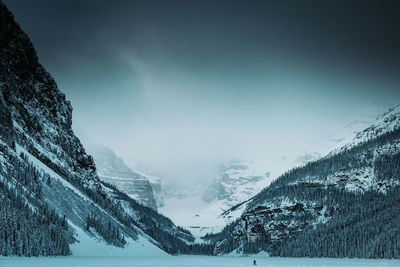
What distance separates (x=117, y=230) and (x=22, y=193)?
2570 inches

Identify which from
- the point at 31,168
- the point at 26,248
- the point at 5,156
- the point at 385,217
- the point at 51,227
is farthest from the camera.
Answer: the point at 385,217

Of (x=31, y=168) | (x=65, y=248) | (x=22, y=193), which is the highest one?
(x=31, y=168)

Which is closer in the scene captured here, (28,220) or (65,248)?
(28,220)

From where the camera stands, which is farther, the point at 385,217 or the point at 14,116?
the point at 14,116

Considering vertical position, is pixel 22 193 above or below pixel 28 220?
above

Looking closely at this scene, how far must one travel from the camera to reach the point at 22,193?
14175cm

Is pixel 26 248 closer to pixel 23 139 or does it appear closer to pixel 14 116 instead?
pixel 23 139

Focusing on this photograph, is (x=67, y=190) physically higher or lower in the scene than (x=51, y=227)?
higher

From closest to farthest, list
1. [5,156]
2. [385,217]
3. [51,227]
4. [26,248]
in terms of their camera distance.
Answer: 1. [26,248]
2. [51,227]
3. [5,156]
4. [385,217]

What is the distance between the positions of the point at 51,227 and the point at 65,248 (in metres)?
8.32

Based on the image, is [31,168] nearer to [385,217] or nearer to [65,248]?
[65,248]

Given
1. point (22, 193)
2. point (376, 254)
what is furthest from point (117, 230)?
point (376, 254)

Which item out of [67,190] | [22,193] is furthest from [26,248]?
[67,190]

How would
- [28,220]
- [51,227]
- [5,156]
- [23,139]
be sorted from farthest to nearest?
[23,139], [5,156], [51,227], [28,220]
